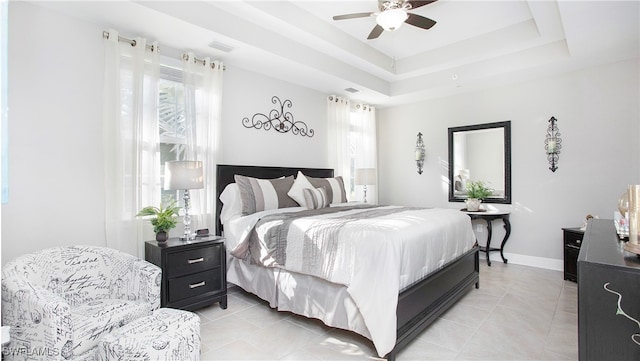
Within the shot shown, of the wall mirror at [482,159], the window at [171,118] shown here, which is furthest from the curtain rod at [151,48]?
the wall mirror at [482,159]

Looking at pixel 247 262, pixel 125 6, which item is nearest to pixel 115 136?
pixel 125 6

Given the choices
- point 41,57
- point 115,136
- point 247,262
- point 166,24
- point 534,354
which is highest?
point 166,24

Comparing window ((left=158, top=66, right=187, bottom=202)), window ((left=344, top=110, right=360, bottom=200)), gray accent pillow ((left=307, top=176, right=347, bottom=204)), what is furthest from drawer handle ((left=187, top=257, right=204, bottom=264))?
window ((left=344, top=110, right=360, bottom=200))

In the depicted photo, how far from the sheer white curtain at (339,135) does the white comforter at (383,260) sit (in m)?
2.42

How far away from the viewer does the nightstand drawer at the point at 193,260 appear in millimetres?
2797

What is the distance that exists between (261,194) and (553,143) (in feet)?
12.6

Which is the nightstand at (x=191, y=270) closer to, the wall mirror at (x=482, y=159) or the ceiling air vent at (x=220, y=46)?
the ceiling air vent at (x=220, y=46)

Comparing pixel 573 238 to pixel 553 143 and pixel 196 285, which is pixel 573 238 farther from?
pixel 196 285

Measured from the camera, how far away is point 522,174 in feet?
15.6

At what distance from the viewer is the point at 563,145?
4402 mm

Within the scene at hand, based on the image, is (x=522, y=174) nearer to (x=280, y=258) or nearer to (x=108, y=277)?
(x=280, y=258)

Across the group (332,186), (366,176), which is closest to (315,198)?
(332,186)

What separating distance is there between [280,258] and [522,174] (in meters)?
3.80

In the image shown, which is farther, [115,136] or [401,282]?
[115,136]
